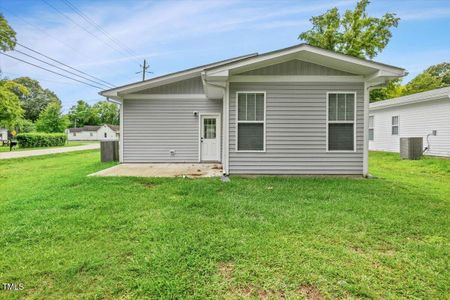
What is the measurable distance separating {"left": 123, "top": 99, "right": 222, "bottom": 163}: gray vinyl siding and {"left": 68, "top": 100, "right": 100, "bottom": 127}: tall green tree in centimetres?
5937

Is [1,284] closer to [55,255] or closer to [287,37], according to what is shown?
[55,255]

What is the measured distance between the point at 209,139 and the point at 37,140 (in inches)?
840

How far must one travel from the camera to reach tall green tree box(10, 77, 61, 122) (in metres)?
55.4

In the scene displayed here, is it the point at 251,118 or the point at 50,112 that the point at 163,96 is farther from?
the point at 50,112

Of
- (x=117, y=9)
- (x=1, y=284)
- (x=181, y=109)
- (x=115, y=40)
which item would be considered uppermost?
(x=115, y=40)

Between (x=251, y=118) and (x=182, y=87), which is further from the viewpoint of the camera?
(x=182, y=87)

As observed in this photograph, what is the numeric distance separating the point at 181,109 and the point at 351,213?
7.50 metres

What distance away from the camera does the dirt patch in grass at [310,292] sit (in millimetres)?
2107

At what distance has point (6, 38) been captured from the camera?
599 inches

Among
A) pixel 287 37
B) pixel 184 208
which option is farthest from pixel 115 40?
pixel 184 208

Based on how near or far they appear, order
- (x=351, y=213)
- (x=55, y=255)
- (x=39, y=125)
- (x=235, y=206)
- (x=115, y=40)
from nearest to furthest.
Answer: (x=55, y=255), (x=351, y=213), (x=235, y=206), (x=115, y=40), (x=39, y=125)

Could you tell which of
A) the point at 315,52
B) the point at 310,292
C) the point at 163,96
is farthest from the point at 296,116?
the point at 163,96

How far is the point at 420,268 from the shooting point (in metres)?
2.52

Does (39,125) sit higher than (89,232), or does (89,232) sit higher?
(39,125)
